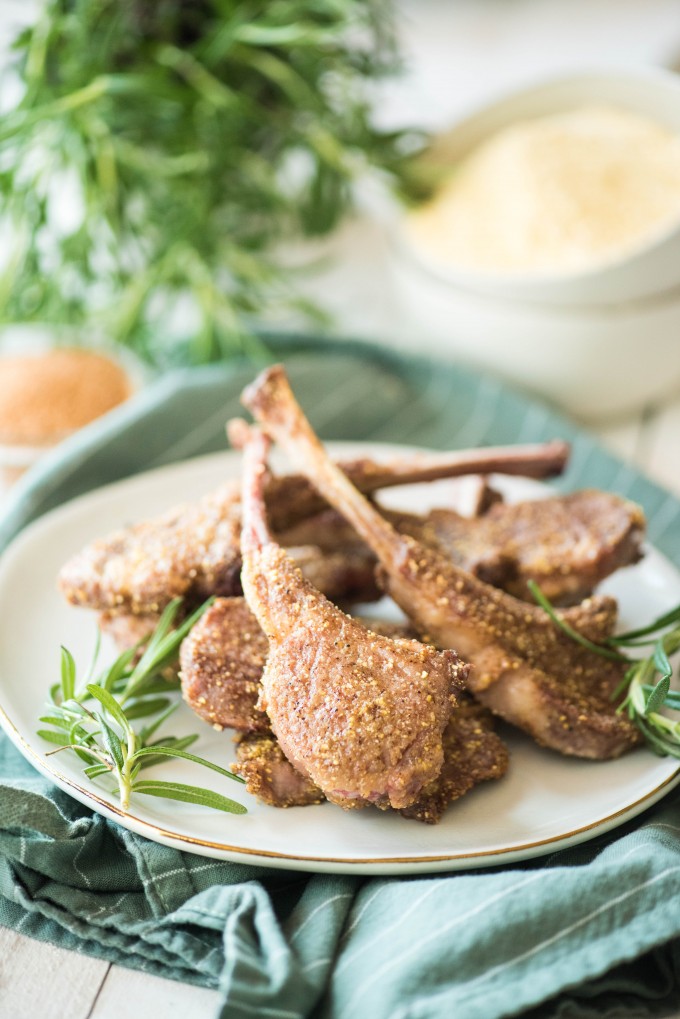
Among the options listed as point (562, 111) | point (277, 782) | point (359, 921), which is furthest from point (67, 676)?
point (562, 111)

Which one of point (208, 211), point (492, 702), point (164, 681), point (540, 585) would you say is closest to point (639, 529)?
point (540, 585)

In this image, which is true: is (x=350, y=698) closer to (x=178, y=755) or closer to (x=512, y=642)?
(x=178, y=755)

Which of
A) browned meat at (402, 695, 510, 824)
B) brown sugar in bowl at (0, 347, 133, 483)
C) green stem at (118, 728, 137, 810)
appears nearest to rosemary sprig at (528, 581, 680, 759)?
browned meat at (402, 695, 510, 824)

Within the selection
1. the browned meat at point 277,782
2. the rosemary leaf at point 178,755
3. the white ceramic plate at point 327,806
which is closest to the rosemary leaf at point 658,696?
the white ceramic plate at point 327,806

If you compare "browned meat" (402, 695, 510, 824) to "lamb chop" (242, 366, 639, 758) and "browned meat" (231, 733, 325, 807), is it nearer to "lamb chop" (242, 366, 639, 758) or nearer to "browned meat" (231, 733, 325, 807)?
"lamb chop" (242, 366, 639, 758)

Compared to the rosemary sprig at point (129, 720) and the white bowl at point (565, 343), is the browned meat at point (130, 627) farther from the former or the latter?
the white bowl at point (565, 343)
